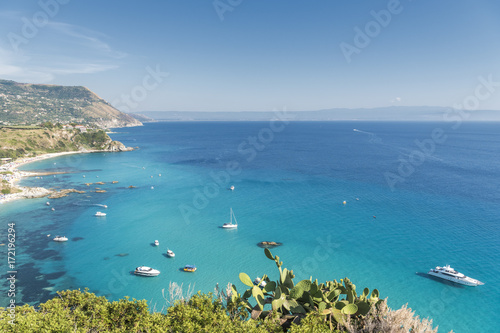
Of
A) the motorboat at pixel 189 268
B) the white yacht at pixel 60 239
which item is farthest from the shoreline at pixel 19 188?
the motorboat at pixel 189 268

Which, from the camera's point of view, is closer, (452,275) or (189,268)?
(452,275)

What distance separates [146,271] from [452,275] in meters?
→ 44.3

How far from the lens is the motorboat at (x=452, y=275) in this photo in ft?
115

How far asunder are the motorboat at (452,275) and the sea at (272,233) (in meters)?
0.77

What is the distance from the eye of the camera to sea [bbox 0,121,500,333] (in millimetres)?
35219

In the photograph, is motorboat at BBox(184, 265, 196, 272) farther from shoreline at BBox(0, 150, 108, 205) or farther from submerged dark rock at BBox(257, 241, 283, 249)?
shoreline at BBox(0, 150, 108, 205)

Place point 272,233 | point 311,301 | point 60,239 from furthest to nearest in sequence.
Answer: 1. point 272,233
2. point 60,239
3. point 311,301

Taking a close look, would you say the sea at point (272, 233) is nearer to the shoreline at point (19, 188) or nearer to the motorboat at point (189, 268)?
the motorboat at point (189, 268)

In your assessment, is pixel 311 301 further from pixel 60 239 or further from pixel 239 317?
pixel 60 239

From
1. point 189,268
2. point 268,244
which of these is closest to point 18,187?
point 189,268

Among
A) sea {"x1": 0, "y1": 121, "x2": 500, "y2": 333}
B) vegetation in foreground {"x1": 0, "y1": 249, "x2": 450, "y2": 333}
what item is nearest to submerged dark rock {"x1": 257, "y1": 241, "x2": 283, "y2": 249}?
sea {"x1": 0, "y1": 121, "x2": 500, "y2": 333}

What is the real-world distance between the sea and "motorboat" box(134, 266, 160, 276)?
2.37 ft

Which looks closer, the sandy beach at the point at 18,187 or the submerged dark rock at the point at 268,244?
the submerged dark rock at the point at 268,244

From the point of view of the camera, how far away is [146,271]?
37.9 meters
